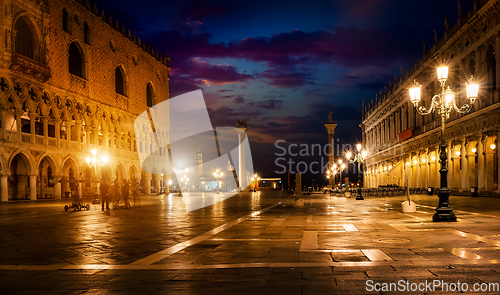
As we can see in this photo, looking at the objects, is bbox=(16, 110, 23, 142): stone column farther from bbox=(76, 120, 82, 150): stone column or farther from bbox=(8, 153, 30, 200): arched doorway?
bbox=(76, 120, 82, 150): stone column

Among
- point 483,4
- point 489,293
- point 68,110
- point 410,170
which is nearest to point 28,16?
point 68,110

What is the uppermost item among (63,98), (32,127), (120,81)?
(120,81)

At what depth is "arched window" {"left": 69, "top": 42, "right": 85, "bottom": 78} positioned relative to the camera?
47153 millimetres

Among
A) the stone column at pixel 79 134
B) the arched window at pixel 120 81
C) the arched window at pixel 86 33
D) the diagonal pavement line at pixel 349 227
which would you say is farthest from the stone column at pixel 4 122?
the diagonal pavement line at pixel 349 227

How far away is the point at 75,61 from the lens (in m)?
48.1

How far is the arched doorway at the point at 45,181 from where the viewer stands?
42584 mm

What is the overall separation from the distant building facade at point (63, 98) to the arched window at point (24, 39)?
3.7 inches

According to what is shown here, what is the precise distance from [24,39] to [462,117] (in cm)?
4223

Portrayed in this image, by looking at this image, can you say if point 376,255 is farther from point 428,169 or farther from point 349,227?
point 428,169

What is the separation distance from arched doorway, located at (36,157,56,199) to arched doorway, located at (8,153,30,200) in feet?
6.17

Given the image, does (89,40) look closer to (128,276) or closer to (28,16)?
(28,16)

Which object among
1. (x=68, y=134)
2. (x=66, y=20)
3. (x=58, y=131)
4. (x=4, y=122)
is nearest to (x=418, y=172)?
(x=68, y=134)

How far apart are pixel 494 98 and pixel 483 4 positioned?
841cm

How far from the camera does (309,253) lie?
27.5 feet
